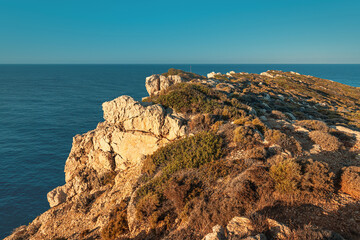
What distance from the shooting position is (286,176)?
9008mm

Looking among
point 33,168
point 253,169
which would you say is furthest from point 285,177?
point 33,168

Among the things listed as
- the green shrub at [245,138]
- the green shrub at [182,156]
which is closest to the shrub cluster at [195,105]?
the green shrub at [182,156]

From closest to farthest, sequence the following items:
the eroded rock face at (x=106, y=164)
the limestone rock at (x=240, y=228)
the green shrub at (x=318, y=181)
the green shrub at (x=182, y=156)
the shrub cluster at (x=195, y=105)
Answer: the limestone rock at (x=240, y=228) → the green shrub at (x=318, y=181) → the green shrub at (x=182, y=156) → the eroded rock face at (x=106, y=164) → the shrub cluster at (x=195, y=105)


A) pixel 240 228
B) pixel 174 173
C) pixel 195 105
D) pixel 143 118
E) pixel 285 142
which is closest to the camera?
pixel 240 228

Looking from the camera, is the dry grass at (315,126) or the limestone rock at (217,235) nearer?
the limestone rock at (217,235)

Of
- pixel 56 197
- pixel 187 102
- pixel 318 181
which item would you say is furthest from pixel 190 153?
pixel 56 197

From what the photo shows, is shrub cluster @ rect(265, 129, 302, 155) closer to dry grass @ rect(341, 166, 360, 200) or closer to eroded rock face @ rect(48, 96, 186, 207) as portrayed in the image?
dry grass @ rect(341, 166, 360, 200)

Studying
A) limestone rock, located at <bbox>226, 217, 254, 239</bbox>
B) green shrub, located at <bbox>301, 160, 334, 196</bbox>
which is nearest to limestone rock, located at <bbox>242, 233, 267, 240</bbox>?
limestone rock, located at <bbox>226, 217, 254, 239</bbox>

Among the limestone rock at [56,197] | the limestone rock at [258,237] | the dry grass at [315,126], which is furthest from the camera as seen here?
the limestone rock at [56,197]

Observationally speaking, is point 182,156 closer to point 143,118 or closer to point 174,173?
point 174,173

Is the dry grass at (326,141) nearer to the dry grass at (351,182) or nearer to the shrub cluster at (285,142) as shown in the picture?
the shrub cluster at (285,142)

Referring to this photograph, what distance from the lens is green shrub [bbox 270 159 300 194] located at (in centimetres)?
864

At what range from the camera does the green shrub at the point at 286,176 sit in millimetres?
8641

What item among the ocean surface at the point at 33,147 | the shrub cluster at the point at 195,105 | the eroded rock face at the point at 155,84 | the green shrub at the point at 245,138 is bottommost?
the ocean surface at the point at 33,147
